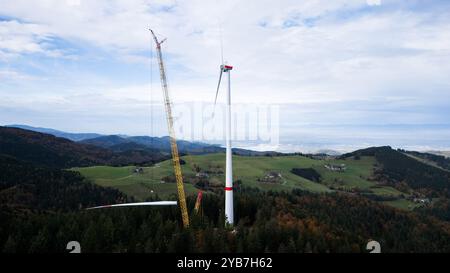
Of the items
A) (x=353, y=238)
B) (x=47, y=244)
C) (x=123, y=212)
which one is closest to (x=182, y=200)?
(x=123, y=212)

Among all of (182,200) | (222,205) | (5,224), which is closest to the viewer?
(5,224)

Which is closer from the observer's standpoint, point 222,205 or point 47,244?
point 47,244

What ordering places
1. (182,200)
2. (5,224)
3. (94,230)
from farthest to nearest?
(182,200), (5,224), (94,230)

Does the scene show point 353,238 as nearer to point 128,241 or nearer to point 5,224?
point 128,241
